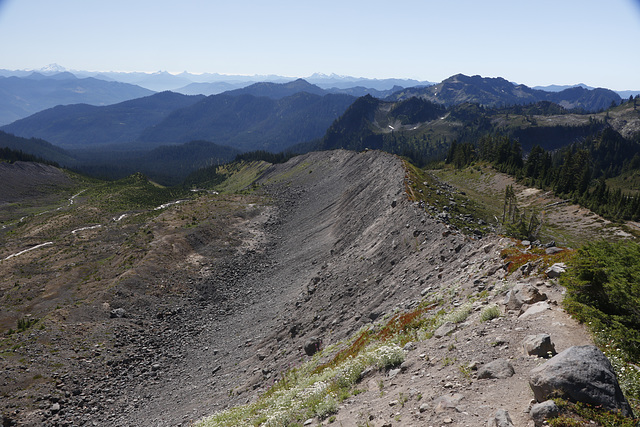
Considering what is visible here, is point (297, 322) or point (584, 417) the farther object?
point (297, 322)

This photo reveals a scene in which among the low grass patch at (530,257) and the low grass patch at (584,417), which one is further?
the low grass patch at (530,257)

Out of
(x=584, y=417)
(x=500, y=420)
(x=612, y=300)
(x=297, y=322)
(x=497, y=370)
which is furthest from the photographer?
(x=297, y=322)

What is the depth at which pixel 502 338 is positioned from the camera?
1175 cm

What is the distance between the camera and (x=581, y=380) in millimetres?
7672

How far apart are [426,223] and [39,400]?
1458 inches

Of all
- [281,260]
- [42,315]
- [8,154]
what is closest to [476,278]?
[281,260]

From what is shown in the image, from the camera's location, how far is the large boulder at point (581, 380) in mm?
7414

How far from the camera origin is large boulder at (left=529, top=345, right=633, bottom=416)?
741 centimetres

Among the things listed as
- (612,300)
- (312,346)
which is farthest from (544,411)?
(312,346)

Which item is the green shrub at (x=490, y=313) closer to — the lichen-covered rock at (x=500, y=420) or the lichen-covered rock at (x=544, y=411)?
the lichen-covered rock at (x=500, y=420)

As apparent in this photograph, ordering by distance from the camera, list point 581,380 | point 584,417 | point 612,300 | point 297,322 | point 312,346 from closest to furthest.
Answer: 1. point 584,417
2. point 581,380
3. point 612,300
4. point 312,346
5. point 297,322

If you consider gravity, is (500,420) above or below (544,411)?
below

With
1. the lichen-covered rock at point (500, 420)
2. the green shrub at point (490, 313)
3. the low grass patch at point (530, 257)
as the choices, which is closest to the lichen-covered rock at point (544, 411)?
the lichen-covered rock at point (500, 420)

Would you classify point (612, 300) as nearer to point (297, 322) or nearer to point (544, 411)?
point (544, 411)
